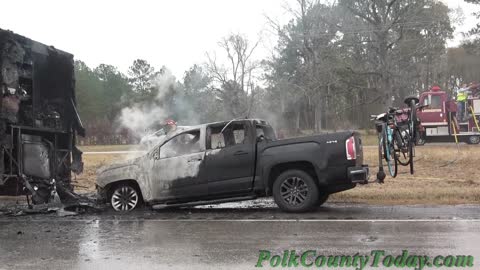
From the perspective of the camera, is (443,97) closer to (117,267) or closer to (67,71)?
(67,71)

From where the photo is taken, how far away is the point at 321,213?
978 centimetres

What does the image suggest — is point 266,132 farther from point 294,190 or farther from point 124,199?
point 124,199

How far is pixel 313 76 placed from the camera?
38844 mm

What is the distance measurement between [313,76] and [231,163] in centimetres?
2990

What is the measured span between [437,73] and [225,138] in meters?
41.9

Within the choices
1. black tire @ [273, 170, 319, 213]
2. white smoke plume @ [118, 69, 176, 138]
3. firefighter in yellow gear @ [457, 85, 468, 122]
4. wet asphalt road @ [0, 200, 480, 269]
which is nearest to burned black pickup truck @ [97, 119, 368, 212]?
black tire @ [273, 170, 319, 213]

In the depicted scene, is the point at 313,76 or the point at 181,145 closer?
the point at 181,145

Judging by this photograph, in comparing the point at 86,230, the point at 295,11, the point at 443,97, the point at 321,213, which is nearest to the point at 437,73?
the point at 295,11

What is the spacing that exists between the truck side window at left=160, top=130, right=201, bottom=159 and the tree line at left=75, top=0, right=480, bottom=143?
10478 millimetres

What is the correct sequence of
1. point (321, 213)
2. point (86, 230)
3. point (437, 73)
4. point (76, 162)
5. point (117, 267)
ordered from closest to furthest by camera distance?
point (117, 267) < point (86, 230) < point (321, 213) < point (76, 162) < point (437, 73)

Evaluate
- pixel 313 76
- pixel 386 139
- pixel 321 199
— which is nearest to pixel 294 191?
pixel 321 199

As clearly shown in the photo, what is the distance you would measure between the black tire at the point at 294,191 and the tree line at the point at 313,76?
11896 mm

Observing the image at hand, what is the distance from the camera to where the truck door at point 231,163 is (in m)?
9.88

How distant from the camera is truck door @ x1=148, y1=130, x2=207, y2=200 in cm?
1007
